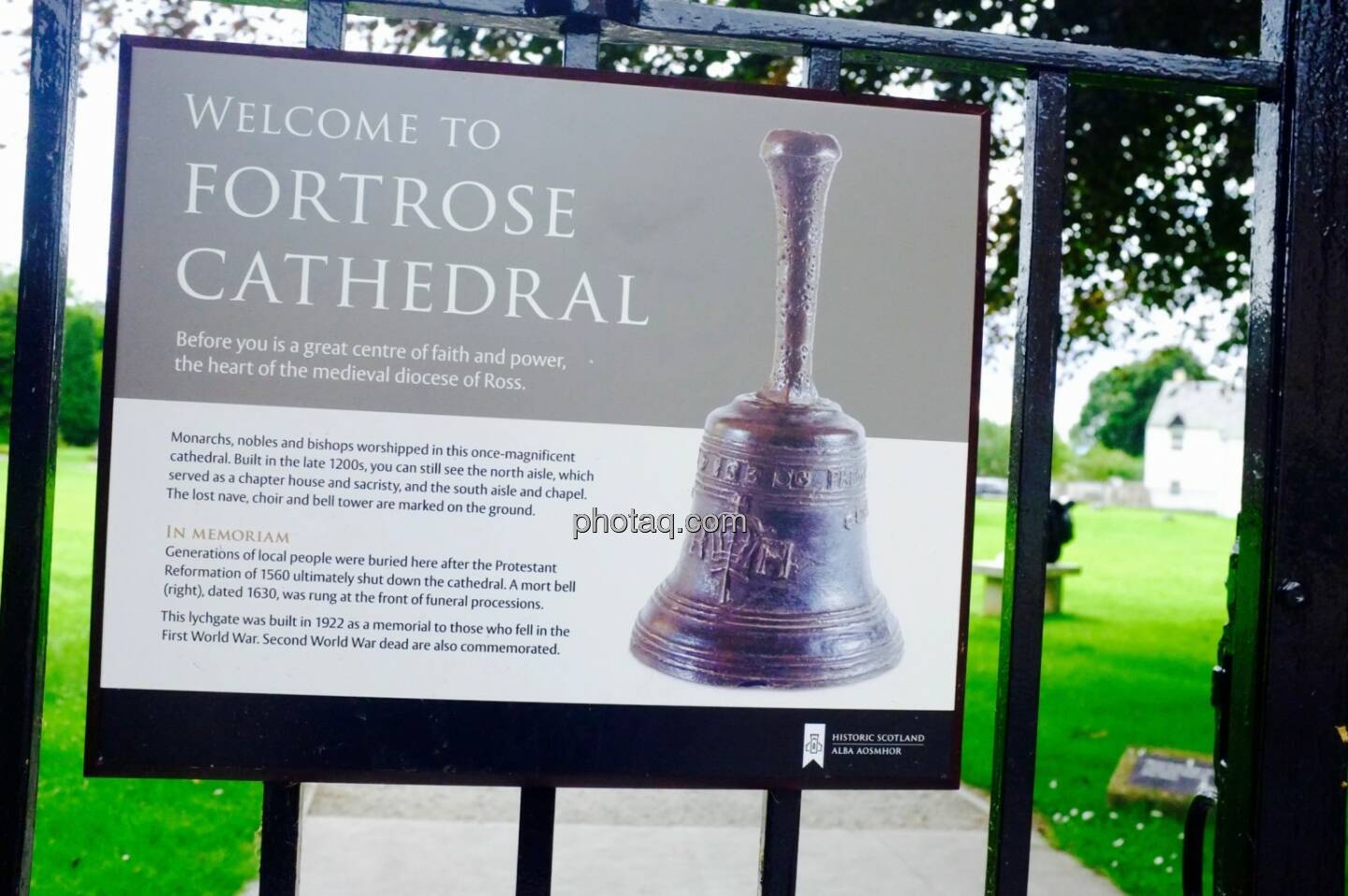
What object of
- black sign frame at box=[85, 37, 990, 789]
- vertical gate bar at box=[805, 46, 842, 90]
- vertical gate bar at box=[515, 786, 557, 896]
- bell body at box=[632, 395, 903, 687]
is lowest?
vertical gate bar at box=[515, 786, 557, 896]

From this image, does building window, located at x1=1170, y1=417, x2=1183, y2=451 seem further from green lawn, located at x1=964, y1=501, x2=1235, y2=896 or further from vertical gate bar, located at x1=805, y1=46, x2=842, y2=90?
vertical gate bar, located at x1=805, y1=46, x2=842, y2=90

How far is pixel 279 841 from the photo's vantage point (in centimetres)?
150

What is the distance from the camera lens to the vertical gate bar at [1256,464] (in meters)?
1.62

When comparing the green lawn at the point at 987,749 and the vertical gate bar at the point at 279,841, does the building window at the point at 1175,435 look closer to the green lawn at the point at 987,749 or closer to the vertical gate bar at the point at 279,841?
the green lawn at the point at 987,749

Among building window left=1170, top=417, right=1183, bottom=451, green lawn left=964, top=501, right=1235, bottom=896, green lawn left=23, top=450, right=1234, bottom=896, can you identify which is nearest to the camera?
green lawn left=23, top=450, right=1234, bottom=896

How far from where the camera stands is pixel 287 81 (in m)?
1.45

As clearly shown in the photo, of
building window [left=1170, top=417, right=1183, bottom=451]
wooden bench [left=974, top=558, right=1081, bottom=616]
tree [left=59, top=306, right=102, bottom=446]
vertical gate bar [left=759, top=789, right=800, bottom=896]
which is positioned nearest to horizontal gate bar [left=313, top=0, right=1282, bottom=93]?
vertical gate bar [left=759, top=789, right=800, bottom=896]

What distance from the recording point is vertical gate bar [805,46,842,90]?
1.55m

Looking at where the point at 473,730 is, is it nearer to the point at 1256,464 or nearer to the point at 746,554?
the point at 746,554

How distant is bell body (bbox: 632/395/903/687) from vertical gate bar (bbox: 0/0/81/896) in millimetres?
790

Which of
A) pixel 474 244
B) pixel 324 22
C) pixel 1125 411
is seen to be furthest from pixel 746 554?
pixel 1125 411

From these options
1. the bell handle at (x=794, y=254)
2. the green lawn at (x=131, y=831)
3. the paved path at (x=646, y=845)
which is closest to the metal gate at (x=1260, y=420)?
the bell handle at (x=794, y=254)

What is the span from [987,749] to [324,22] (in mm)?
6146

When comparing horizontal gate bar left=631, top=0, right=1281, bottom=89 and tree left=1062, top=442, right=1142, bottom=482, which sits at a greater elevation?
horizontal gate bar left=631, top=0, right=1281, bottom=89
